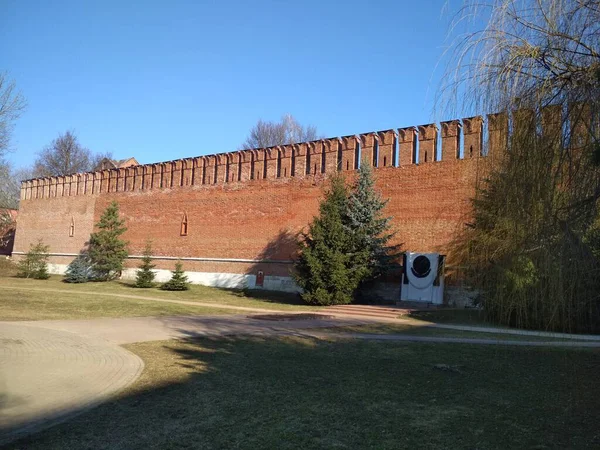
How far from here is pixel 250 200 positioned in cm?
3038

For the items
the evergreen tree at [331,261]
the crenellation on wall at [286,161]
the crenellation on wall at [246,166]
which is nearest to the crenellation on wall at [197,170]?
the crenellation on wall at [246,166]

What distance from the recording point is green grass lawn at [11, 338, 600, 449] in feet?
15.7

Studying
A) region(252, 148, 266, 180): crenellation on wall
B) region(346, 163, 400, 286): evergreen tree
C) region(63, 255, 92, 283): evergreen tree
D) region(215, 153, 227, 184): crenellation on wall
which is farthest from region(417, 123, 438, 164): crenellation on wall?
region(63, 255, 92, 283): evergreen tree

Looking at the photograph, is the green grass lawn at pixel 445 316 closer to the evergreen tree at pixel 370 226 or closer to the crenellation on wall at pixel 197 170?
the evergreen tree at pixel 370 226

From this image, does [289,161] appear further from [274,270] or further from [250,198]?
[274,270]

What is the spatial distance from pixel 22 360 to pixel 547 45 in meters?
8.42

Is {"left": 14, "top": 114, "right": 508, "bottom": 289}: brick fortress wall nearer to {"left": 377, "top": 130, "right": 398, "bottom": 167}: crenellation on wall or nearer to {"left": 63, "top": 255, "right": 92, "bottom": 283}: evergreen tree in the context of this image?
{"left": 377, "top": 130, "right": 398, "bottom": 167}: crenellation on wall

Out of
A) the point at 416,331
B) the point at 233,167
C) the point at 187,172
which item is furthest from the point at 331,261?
the point at 187,172

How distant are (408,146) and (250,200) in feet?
33.7

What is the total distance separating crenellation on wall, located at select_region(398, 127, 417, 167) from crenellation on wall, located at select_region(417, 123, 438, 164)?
0.29m

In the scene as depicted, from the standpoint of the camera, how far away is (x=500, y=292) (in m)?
6.10

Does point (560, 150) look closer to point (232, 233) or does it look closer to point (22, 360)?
point (22, 360)

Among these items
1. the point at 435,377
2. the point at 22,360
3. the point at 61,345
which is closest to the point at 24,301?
the point at 61,345

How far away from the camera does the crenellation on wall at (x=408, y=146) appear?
953 inches
